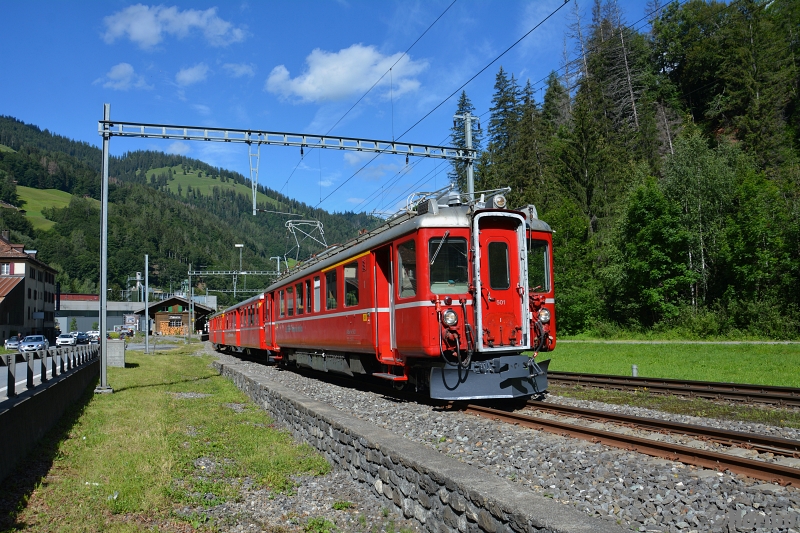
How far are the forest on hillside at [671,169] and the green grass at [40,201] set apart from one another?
123 metres

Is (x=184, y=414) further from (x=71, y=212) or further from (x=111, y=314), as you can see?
(x=71, y=212)

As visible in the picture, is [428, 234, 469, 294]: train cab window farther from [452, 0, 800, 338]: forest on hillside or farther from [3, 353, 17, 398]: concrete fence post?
[452, 0, 800, 338]: forest on hillside

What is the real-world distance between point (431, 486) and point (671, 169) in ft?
98.5

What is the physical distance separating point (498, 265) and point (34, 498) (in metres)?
6.91

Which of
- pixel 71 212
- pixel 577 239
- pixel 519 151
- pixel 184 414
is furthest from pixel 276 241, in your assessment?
pixel 184 414

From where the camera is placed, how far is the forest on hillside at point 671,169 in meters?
27.5

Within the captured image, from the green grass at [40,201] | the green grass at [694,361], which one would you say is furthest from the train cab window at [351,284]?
the green grass at [40,201]

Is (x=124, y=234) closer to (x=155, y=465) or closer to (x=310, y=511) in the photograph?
(x=155, y=465)

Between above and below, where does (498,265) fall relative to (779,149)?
below

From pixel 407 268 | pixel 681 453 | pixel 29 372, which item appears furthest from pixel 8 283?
pixel 681 453

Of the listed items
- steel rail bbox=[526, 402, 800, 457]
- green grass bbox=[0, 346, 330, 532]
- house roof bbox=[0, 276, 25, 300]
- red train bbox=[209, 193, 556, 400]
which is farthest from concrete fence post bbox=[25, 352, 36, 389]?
house roof bbox=[0, 276, 25, 300]

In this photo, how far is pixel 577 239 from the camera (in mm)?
36844

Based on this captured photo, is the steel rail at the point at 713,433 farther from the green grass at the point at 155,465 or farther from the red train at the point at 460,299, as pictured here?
the green grass at the point at 155,465

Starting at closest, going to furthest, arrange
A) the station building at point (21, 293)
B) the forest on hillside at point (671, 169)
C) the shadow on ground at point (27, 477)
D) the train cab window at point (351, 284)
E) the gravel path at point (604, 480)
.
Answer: the gravel path at point (604, 480) → the shadow on ground at point (27, 477) → the train cab window at point (351, 284) → the forest on hillside at point (671, 169) → the station building at point (21, 293)
